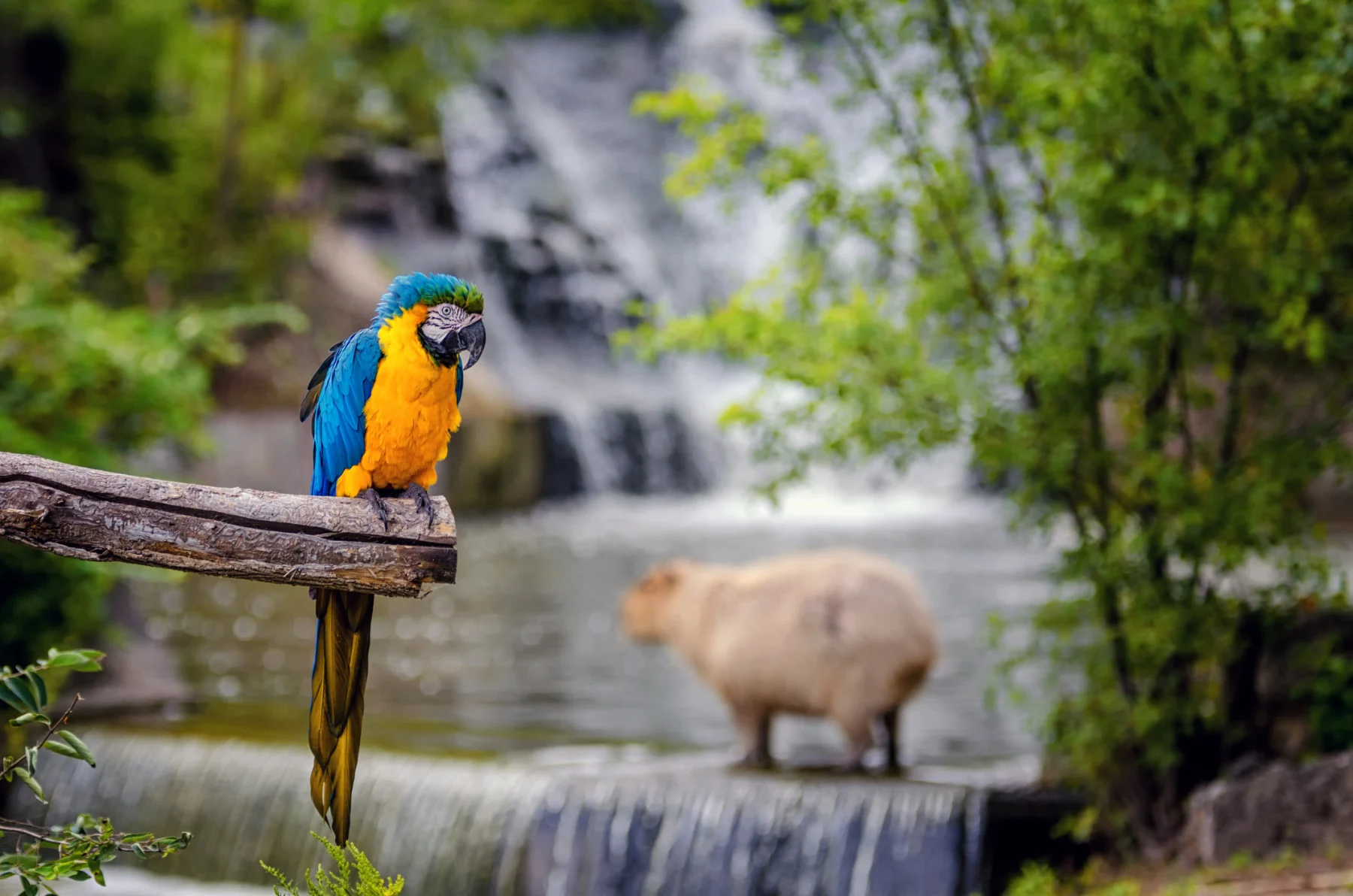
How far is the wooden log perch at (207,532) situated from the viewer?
2.50m

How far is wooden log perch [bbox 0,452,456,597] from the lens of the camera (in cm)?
250

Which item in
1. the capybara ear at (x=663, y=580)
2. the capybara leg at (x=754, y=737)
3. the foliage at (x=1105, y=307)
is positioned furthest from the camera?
the capybara ear at (x=663, y=580)

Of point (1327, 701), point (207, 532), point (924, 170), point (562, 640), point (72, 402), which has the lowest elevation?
point (562, 640)

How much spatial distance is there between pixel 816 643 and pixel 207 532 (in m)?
4.44

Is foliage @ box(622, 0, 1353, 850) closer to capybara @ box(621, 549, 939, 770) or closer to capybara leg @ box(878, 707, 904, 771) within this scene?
capybara @ box(621, 549, 939, 770)

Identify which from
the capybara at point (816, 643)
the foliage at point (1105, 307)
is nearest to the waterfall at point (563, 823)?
the capybara at point (816, 643)

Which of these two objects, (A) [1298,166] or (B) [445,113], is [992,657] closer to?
(A) [1298,166]

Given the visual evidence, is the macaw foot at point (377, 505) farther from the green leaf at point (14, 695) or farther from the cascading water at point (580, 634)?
the cascading water at point (580, 634)

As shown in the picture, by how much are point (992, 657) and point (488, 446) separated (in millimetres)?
9276

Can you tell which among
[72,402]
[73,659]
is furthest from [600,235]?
[73,659]

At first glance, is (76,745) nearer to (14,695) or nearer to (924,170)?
(14,695)

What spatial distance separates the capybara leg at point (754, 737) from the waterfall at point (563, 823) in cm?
23

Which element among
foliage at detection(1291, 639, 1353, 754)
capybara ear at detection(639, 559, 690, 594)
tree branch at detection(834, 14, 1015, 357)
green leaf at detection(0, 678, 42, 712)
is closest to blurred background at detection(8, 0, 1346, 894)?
tree branch at detection(834, 14, 1015, 357)

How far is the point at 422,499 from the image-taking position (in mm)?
2668
